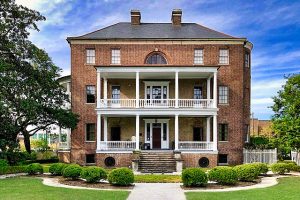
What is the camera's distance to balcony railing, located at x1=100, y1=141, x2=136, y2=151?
111 ft

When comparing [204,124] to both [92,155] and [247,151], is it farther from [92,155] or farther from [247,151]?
[92,155]

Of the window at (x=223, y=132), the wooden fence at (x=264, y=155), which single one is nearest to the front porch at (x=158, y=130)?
the window at (x=223, y=132)

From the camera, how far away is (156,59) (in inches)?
1435

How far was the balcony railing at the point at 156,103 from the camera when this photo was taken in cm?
3409

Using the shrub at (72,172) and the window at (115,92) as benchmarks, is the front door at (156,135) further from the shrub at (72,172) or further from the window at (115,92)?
the shrub at (72,172)

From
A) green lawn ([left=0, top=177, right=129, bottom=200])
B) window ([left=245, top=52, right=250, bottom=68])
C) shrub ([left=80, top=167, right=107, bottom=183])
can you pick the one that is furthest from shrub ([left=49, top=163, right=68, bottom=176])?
window ([left=245, top=52, right=250, bottom=68])

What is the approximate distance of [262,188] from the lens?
19.6 m

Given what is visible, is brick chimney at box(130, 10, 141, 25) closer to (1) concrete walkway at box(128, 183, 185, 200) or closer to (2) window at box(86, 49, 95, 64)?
(2) window at box(86, 49, 95, 64)

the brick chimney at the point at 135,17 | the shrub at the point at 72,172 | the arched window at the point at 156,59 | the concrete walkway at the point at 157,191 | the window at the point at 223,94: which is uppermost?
the brick chimney at the point at 135,17

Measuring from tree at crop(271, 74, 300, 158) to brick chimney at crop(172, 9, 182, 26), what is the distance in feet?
45.4

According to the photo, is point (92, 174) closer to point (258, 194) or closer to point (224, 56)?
point (258, 194)

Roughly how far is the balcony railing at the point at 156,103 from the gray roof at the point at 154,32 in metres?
5.80

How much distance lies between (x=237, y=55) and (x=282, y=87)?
740 centimetres

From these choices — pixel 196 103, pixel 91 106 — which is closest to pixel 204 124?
pixel 196 103
